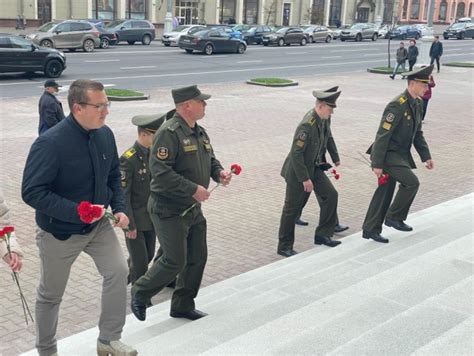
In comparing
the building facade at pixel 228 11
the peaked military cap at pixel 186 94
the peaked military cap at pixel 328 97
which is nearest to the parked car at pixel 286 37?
the building facade at pixel 228 11

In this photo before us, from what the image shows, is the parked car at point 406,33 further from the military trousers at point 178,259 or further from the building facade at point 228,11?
the military trousers at point 178,259

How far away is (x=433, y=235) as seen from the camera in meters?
7.63

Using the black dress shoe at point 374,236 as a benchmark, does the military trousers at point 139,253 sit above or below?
above

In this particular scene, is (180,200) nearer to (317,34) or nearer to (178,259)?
(178,259)

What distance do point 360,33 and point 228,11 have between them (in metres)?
14.6

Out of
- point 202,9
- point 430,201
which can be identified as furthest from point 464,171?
point 202,9

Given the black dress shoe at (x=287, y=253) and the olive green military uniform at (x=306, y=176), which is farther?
the black dress shoe at (x=287, y=253)

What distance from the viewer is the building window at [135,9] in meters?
54.1

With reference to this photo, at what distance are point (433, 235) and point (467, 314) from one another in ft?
8.46

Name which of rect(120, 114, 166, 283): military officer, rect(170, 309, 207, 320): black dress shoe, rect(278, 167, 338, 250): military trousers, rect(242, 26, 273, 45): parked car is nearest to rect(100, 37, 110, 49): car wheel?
rect(242, 26, 273, 45): parked car

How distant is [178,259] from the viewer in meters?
5.00

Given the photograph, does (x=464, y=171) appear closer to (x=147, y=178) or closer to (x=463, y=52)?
→ (x=147, y=178)

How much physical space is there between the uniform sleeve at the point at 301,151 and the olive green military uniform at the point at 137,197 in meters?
1.86

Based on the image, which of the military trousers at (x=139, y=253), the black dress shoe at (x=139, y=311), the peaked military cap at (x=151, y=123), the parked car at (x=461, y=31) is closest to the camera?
the black dress shoe at (x=139, y=311)
